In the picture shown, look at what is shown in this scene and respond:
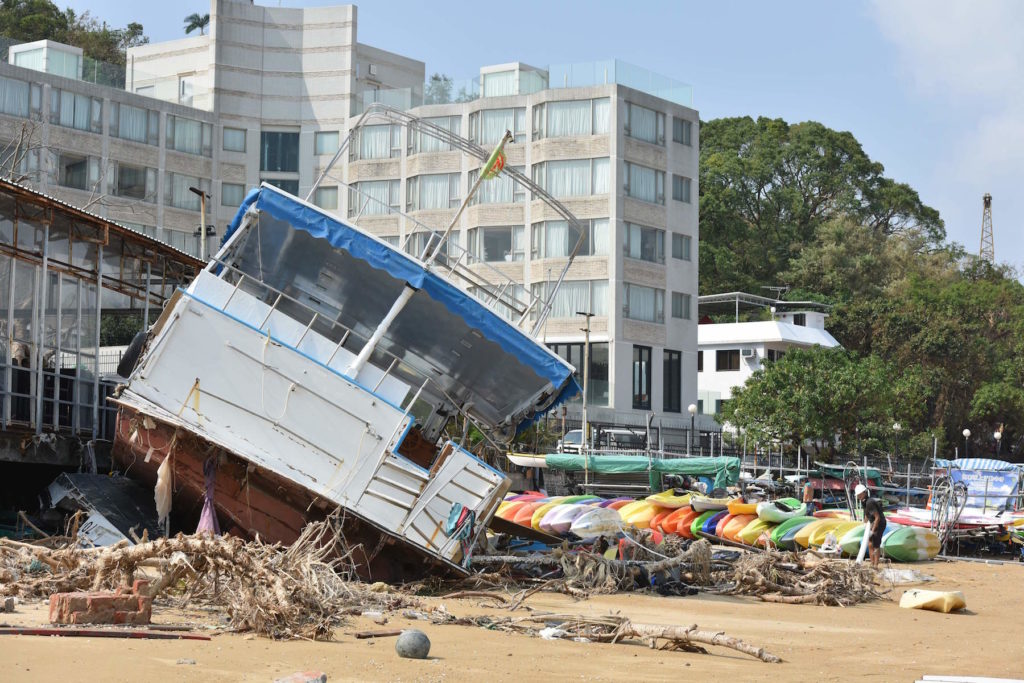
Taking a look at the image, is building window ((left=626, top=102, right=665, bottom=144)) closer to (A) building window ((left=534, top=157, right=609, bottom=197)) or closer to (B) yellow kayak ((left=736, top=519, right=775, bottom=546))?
(A) building window ((left=534, top=157, right=609, bottom=197))

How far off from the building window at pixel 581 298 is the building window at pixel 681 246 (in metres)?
4.94

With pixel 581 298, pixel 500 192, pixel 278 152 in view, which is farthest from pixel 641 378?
pixel 278 152

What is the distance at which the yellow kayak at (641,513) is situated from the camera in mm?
29438

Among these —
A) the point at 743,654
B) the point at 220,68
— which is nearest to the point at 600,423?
the point at 220,68

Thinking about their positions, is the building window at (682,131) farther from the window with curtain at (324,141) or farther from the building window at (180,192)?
the building window at (180,192)

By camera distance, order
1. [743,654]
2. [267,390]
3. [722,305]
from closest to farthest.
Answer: [743,654]
[267,390]
[722,305]

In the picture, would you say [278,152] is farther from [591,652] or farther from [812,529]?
[591,652]

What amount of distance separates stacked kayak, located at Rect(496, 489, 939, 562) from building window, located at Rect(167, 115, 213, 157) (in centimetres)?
3910

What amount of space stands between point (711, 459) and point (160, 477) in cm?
2409

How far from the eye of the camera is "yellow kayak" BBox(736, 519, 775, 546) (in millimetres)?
27328

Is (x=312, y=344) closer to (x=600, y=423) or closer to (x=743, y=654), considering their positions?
(x=743, y=654)

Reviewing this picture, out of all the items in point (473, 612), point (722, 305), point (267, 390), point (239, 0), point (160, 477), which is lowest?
point (473, 612)

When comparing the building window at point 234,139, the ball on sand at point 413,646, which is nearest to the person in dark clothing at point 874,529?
the ball on sand at point 413,646

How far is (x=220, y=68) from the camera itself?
6725cm
